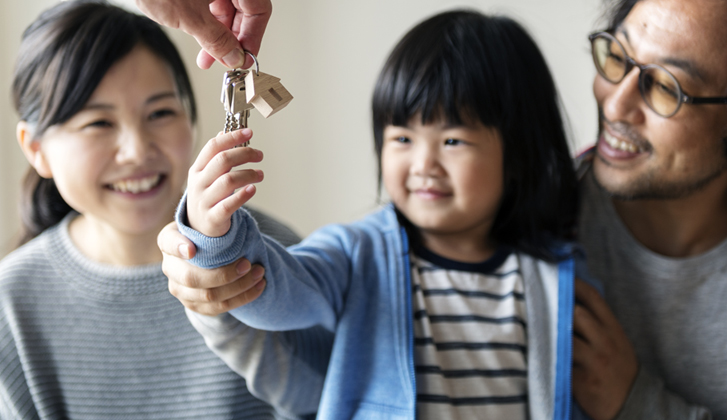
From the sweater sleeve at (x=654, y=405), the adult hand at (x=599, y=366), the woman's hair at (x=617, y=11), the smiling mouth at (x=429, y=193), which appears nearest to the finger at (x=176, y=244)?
the smiling mouth at (x=429, y=193)

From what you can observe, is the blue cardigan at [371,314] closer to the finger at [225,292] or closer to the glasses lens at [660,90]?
the finger at [225,292]

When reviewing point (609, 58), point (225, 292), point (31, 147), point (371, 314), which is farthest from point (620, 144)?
point (31, 147)

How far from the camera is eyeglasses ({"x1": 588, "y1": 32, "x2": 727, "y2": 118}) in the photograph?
1122 millimetres

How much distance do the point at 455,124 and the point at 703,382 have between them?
2.60 ft

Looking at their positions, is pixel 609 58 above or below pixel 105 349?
above

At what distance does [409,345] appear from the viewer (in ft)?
3.09

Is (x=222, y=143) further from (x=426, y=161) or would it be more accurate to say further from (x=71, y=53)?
(x=71, y=53)

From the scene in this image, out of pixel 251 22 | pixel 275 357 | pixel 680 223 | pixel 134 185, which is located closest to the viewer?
pixel 251 22

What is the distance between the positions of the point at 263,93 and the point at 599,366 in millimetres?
812

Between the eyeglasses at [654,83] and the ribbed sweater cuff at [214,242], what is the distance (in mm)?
858

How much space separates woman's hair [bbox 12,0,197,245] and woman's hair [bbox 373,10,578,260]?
46 cm

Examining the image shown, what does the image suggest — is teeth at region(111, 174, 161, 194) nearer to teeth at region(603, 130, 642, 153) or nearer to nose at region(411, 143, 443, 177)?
nose at region(411, 143, 443, 177)

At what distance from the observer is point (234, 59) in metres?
0.70

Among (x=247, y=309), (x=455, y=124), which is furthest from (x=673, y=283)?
(x=247, y=309)
